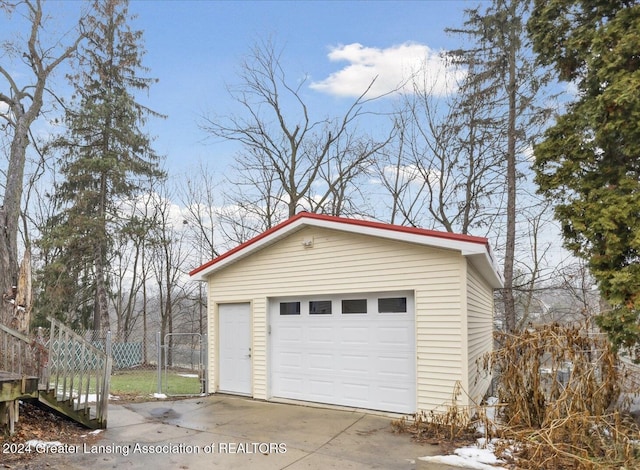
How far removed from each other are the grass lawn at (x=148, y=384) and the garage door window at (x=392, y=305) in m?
4.94

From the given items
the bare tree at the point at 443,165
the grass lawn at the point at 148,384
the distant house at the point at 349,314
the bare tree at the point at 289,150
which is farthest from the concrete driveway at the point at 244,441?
the bare tree at the point at 289,150

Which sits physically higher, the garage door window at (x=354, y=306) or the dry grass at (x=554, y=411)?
the garage door window at (x=354, y=306)

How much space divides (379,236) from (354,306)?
1.41m

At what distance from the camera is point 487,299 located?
11.0m

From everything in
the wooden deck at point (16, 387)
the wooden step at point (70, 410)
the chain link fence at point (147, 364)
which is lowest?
the chain link fence at point (147, 364)

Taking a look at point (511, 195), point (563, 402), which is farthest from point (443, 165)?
point (563, 402)

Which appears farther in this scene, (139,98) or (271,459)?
(139,98)

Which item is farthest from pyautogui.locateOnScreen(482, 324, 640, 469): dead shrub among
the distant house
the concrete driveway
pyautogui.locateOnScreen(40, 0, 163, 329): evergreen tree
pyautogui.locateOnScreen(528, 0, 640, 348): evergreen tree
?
pyautogui.locateOnScreen(40, 0, 163, 329): evergreen tree

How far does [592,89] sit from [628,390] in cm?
414

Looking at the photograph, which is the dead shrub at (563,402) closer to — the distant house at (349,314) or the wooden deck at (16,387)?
the distant house at (349,314)

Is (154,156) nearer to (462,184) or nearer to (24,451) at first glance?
(462,184)

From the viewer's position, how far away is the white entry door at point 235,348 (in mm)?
8984

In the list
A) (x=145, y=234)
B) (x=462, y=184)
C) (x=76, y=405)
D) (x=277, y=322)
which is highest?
(x=462, y=184)

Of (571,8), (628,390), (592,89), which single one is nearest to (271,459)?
(628,390)
